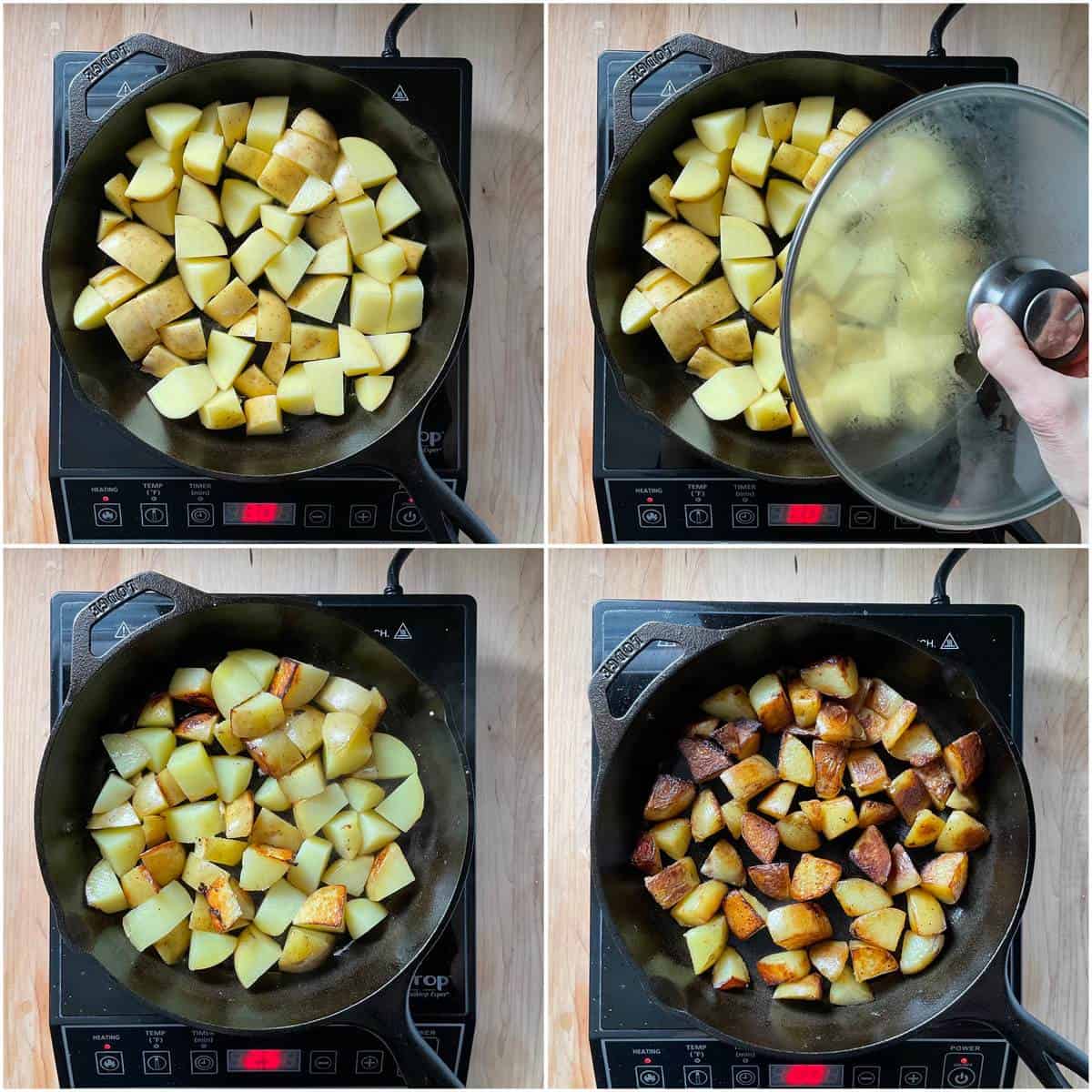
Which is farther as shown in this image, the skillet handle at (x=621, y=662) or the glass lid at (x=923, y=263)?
the skillet handle at (x=621, y=662)

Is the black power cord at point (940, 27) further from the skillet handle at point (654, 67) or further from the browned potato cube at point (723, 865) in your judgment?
the browned potato cube at point (723, 865)

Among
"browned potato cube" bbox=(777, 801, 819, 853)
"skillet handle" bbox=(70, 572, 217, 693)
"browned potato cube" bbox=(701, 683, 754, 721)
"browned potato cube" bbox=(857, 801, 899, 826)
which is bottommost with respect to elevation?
"browned potato cube" bbox=(777, 801, 819, 853)

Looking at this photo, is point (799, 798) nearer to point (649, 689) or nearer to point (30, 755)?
point (649, 689)

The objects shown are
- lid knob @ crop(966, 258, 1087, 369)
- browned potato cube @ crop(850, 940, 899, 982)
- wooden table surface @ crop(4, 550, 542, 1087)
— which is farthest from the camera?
wooden table surface @ crop(4, 550, 542, 1087)

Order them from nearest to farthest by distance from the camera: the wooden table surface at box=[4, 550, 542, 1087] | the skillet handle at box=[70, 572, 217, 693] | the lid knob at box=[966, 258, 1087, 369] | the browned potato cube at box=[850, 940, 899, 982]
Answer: the lid knob at box=[966, 258, 1087, 369] < the skillet handle at box=[70, 572, 217, 693] < the browned potato cube at box=[850, 940, 899, 982] < the wooden table surface at box=[4, 550, 542, 1087]

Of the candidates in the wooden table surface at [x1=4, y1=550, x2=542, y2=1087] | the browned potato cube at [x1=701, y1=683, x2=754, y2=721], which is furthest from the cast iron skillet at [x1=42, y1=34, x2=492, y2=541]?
the browned potato cube at [x1=701, y1=683, x2=754, y2=721]

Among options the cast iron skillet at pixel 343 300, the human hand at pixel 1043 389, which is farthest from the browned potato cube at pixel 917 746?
the cast iron skillet at pixel 343 300

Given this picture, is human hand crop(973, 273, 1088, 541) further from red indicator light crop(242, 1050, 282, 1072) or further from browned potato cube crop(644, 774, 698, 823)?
red indicator light crop(242, 1050, 282, 1072)
